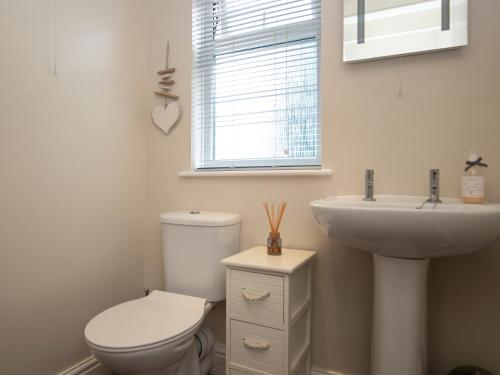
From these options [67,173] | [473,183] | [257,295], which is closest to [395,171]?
[473,183]

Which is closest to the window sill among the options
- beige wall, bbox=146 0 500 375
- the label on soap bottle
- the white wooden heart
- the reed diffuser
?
beige wall, bbox=146 0 500 375

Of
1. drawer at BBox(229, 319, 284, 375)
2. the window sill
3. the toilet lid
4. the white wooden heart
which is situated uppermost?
the white wooden heart

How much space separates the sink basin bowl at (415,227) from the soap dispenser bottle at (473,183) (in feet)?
0.58

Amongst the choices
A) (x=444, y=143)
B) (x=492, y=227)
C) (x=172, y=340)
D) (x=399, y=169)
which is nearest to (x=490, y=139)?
(x=444, y=143)

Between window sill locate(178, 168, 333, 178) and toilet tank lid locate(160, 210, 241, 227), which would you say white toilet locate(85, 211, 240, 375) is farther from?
window sill locate(178, 168, 333, 178)

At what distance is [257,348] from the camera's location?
1.11 meters

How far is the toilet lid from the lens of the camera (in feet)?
3.30

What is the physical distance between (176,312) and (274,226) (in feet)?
1.78

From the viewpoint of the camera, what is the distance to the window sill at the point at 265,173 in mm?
1355

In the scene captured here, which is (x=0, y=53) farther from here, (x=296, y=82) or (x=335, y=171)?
(x=335, y=171)

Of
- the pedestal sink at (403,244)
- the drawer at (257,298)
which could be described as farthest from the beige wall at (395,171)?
the drawer at (257,298)

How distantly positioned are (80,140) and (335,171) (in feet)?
3.76

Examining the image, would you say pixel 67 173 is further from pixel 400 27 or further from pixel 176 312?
pixel 400 27

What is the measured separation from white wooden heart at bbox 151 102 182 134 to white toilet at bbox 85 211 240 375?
53 cm
